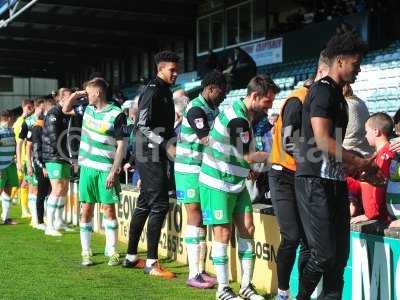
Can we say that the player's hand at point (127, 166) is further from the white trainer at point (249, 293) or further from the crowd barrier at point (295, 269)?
the white trainer at point (249, 293)

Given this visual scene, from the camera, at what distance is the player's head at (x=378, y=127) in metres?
5.18

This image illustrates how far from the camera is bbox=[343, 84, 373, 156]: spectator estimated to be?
218 inches

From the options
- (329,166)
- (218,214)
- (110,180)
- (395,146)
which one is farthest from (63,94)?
(329,166)

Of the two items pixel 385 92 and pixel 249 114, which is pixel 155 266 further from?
pixel 385 92

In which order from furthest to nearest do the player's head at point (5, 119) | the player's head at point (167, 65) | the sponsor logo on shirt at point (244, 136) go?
the player's head at point (5, 119) → the player's head at point (167, 65) → the sponsor logo on shirt at point (244, 136)

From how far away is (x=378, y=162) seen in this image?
4941mm

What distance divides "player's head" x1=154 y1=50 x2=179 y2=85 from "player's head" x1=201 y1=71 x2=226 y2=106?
0.57 metres

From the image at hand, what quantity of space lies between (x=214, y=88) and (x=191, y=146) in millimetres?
568

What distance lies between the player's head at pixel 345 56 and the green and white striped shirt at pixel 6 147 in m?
8.37

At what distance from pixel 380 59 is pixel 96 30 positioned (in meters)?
15.8

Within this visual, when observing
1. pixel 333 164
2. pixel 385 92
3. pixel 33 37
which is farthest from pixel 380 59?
pixel 33 37

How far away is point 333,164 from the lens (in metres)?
4.11

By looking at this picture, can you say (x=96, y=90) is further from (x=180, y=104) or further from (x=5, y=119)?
(x=5, y=119)

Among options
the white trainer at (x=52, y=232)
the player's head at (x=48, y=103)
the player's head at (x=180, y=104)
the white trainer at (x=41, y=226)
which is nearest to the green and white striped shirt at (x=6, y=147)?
the player's head at (x=48, y=103)
